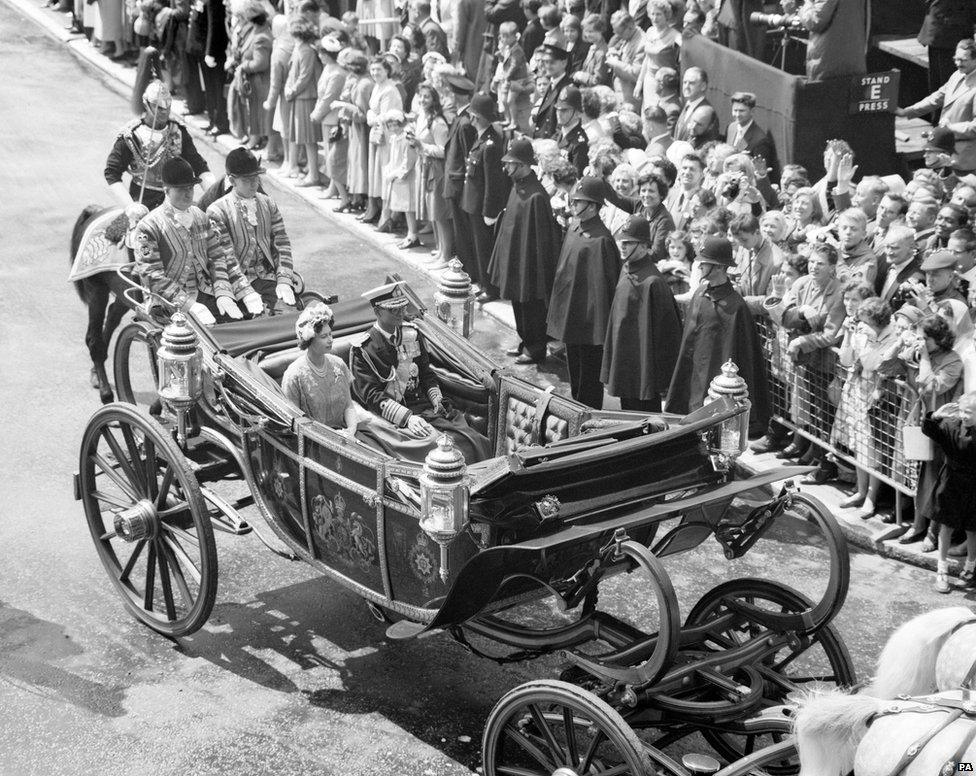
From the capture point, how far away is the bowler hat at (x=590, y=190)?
10.7 m

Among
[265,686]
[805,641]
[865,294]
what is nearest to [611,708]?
[805,641]

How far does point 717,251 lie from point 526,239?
273cm

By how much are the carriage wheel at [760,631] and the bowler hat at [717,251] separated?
2.95m

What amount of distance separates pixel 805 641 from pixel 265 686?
2.83 metres

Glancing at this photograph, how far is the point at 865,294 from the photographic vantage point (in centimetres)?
934

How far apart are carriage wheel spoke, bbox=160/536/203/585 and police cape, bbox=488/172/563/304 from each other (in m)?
4.49

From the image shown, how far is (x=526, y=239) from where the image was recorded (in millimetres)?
11852

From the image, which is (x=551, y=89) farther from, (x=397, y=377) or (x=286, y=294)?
(x=397, y=377)

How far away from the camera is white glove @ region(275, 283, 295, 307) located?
31.5ft

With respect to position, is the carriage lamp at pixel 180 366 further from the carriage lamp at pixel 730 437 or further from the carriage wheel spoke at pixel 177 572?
the carriage lamp at pixel 730 437

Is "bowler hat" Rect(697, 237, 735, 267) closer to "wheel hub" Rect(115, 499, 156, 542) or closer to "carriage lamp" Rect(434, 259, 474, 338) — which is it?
"carriage lamp" Rect(434, 259, 474, 338)

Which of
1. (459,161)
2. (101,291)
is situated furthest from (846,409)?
(101,291)

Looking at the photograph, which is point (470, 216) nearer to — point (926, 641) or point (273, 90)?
point (273, 90)

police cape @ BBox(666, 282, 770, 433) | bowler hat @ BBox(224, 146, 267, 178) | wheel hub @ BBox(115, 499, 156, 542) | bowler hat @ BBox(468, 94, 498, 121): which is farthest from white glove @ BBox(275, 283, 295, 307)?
bowler hat @ BBox(468, 94, 498, 121)
